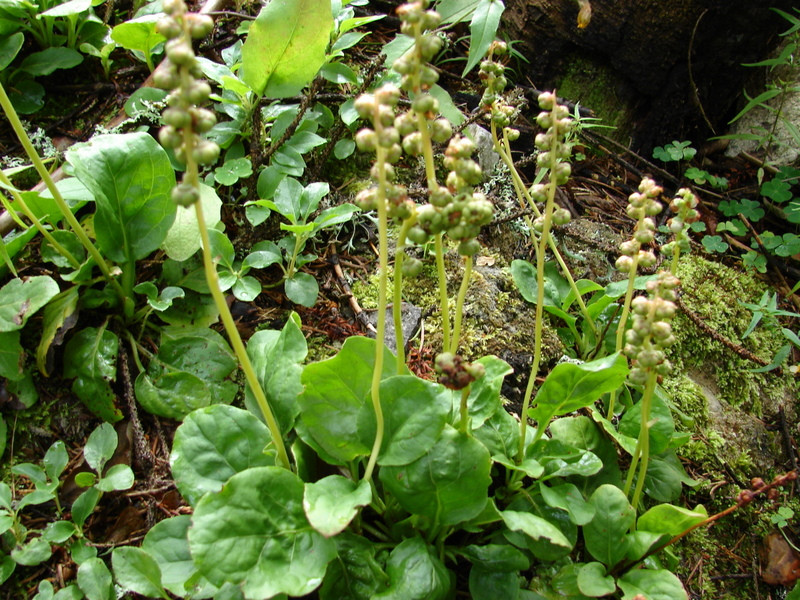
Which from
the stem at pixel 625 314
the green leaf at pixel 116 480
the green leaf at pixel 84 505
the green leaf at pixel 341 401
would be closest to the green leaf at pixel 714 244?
the stem at pixel 625 314

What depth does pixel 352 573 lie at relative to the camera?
1496mm

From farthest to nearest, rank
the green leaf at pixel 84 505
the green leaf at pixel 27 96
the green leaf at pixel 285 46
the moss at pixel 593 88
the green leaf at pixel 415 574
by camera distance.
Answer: the moss at pixel 593 88 < the green leaf at pixel 27 96 < the green leaf at pixel 285 46 < the green leaf at pixel 84 505 < the green leaf at pixel 415 574

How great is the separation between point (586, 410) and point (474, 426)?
726mm

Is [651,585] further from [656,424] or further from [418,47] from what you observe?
[418,47]

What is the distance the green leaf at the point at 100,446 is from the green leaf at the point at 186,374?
0.13m

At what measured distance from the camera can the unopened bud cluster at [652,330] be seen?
1.32 meters

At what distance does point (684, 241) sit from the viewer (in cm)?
167

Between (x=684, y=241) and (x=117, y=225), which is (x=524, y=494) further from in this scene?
(x=117, y=225)

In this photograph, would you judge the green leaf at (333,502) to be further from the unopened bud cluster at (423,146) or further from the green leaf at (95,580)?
the green leaf at (95,580)

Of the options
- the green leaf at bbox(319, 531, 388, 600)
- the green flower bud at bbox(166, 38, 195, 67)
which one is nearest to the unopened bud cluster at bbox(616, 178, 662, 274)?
the green leaf at bbox(319, 531, 388, 600)

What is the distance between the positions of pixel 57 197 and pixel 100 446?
786mm

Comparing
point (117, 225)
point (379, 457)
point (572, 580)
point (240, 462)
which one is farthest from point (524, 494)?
point (117, 225)

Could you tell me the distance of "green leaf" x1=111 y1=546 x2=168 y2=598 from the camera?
4.92ft

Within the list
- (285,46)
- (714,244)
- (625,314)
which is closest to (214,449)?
(625,314)
